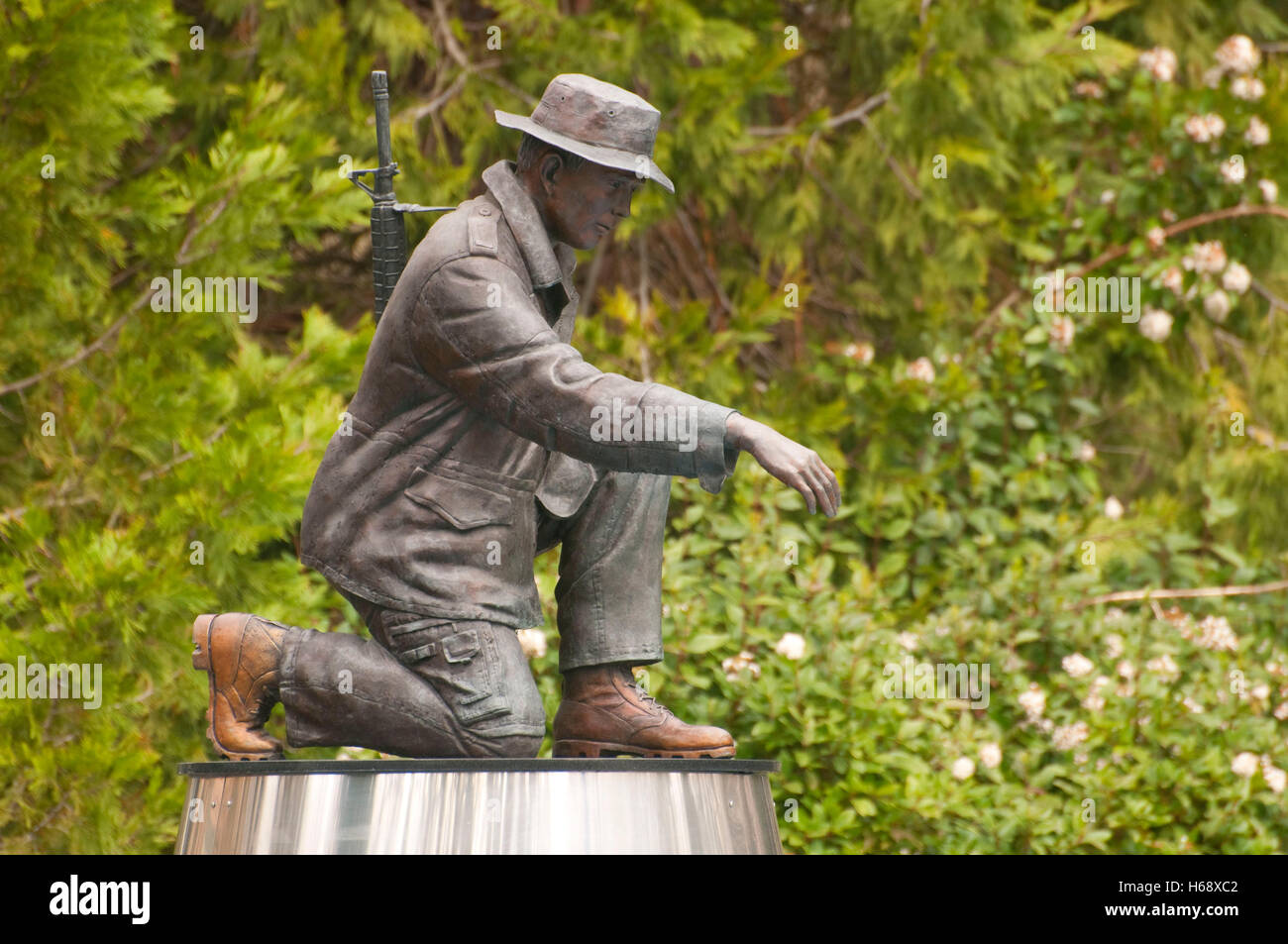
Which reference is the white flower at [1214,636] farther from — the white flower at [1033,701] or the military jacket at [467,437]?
the military jacket at [467,437]

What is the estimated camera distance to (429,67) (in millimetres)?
6895

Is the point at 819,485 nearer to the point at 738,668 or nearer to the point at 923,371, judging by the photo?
the point at 738,668

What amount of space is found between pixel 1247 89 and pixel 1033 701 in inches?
118

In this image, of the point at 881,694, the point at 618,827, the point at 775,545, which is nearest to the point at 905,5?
the point at 775,545

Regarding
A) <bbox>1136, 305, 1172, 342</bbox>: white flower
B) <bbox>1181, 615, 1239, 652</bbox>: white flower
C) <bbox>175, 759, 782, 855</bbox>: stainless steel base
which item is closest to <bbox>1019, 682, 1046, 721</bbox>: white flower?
<bbox>1181, 615, 1239, 652</bbox>: white flower

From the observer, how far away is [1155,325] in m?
6.88

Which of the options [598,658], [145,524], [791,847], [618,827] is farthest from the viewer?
[145,524]

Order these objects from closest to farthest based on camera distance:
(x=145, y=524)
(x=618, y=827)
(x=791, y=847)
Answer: (x=618, y=827), (x=791, y=847), (x=145, y=524)

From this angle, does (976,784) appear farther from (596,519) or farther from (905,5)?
(905,5)

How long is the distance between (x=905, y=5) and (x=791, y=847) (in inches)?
143

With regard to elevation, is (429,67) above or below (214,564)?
above

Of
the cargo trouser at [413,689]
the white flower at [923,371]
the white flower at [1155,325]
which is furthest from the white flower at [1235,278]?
the cargo trouser at [413,689]

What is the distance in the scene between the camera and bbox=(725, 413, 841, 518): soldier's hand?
3078 mm

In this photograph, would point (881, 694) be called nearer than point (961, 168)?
Yes
